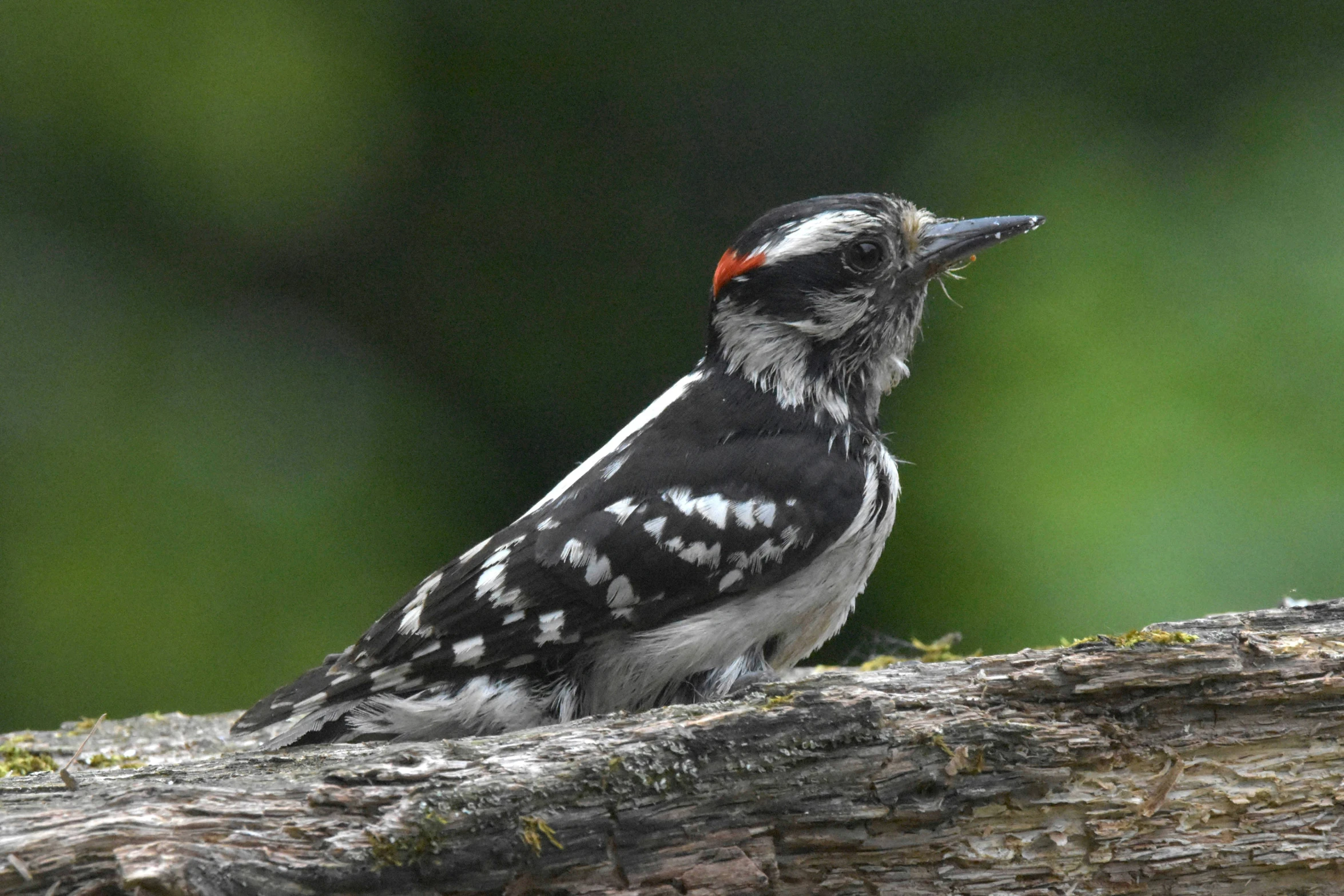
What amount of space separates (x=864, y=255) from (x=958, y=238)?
11.3 inches

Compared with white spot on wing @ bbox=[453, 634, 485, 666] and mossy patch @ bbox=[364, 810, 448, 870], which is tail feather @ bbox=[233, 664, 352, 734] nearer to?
white spot on wing @ bbox=[453, 634, 485, 666]

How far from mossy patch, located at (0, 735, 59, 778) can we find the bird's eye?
257 cm

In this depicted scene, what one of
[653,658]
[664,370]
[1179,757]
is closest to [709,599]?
[653,658]

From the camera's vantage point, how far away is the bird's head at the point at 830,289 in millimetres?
3479

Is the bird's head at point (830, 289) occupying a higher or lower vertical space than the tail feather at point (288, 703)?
higher

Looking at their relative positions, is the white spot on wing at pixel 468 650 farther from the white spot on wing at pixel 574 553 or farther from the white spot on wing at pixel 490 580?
the white spot on wing at pixel 574 553

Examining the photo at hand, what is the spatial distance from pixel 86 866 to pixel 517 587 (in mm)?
1086

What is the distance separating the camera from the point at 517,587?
116 inches

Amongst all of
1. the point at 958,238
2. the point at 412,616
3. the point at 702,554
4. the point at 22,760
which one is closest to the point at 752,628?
the point at 702,554

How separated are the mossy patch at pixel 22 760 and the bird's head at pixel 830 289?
223 cm

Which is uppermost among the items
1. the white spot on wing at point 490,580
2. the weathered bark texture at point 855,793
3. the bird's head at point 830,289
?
the bird's head at point 830,289

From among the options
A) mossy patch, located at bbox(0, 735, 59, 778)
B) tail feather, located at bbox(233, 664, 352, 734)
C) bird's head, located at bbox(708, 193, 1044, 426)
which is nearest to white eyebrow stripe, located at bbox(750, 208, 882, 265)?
bird's head, located at bbox(708, 193, 1044, 426)

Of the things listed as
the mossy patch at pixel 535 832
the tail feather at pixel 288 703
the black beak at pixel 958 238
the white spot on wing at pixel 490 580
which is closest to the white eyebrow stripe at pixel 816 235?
the black beak at pixel 958 238

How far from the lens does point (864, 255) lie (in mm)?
3539
